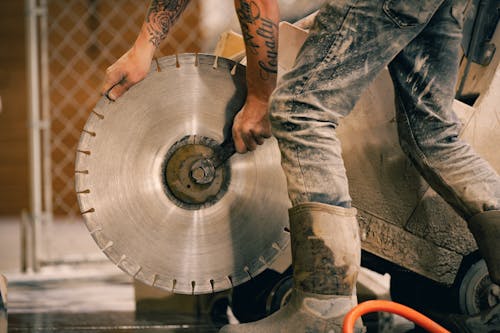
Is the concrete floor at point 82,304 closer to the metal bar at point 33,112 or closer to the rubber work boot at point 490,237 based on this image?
the metal bar at point 33,112

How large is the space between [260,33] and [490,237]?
28.4 inches

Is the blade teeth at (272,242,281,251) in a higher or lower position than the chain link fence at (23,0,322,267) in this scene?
lower

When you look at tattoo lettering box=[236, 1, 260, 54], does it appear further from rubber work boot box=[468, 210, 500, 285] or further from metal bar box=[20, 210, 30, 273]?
metal bar box=[20, 210, 30, 273]

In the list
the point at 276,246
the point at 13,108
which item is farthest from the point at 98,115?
the point at 13,108

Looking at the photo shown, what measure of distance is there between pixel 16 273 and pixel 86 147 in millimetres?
1954

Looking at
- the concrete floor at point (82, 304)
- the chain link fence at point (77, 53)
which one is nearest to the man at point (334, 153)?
the concrete floor at point (82, 304)

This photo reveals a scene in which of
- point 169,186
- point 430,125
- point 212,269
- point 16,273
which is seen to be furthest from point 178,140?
point 16,273

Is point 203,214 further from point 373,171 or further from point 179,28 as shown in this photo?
point 179,28

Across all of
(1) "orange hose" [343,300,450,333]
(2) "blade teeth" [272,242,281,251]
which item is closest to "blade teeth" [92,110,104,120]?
(2) "blade teeth" [272,242,281,251]

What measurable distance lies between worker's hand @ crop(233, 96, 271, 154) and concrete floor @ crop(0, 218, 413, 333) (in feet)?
1.90

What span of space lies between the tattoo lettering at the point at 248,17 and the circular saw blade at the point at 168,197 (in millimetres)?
120

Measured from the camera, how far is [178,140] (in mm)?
1815

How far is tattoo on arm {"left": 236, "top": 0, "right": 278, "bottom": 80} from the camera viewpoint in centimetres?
170

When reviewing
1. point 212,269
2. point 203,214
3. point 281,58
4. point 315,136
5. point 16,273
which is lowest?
point 16,273
